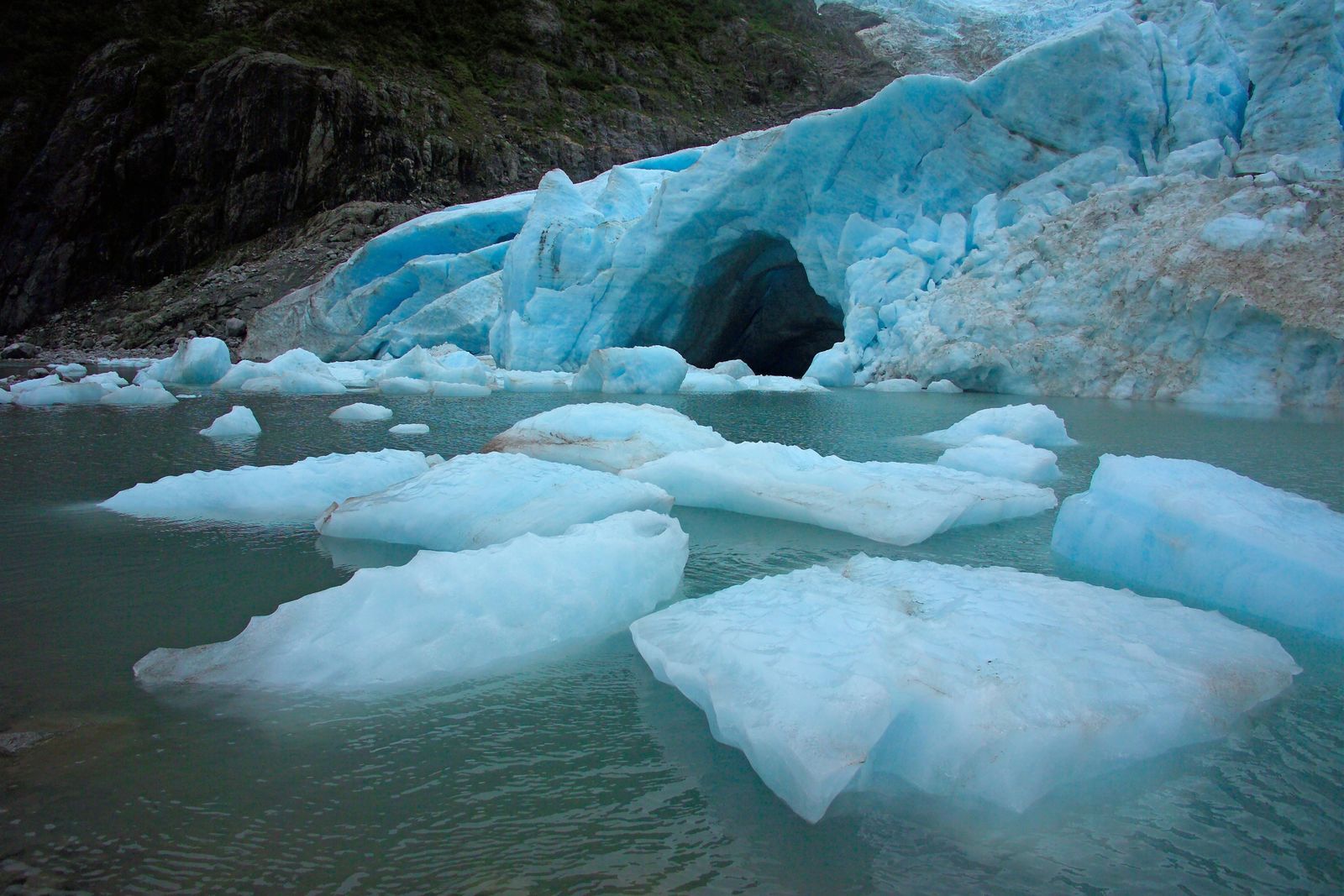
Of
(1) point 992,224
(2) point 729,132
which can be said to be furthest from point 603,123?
(1) point 992,224

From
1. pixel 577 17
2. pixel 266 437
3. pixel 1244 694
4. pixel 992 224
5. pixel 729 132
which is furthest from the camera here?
pixel 577 17

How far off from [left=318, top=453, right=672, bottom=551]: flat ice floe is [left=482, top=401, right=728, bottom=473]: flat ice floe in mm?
989

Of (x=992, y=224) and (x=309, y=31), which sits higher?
(x=309, y=31)

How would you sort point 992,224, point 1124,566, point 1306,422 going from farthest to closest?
point 992,224
point 1306,422
point 1124,566

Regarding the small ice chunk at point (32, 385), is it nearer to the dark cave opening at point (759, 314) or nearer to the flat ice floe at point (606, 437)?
the flat ice floe at point (606, 437)

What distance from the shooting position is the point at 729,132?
109 feet

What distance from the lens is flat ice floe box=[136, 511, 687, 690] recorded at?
2002 millimetres

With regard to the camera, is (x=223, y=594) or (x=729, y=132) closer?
(x=223, y=594)

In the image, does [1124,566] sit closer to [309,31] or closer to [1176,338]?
[1176,338]

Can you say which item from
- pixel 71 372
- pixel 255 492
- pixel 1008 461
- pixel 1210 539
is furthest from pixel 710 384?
pixel 71 372

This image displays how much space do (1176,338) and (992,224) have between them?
11.5 ft

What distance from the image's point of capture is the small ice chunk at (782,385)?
39.9 feet

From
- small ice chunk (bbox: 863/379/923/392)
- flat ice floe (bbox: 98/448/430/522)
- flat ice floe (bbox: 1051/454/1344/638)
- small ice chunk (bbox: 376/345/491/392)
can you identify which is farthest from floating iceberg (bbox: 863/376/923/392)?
flat ice floe (bbox: 98/448/430/522)

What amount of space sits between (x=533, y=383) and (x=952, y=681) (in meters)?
11.3
